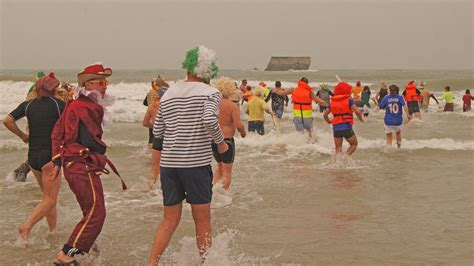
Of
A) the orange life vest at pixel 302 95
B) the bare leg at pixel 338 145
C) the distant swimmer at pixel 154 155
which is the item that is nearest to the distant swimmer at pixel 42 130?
the distant swimmer at pixel 154 155

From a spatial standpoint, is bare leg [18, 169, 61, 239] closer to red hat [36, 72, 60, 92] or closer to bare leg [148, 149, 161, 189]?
red hat [36, 72, 60, 92]

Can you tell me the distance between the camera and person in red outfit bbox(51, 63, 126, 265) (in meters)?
4.34

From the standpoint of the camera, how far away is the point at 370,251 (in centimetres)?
522

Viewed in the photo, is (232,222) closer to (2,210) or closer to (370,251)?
(370,251)

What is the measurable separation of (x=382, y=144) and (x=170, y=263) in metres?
10.2

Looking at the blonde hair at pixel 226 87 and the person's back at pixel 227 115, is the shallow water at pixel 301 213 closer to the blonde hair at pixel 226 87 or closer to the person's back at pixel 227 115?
the person's back at pixel 227 115

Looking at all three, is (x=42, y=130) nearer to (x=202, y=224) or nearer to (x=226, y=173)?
(x=202, y=224)

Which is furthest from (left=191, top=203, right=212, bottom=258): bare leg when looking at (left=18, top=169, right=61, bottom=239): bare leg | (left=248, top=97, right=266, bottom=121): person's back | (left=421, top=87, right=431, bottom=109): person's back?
(left=421, top=87, right=431, bottom=109): person's back

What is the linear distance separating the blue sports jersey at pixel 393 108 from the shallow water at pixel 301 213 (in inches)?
30.7

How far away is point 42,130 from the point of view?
5.28 metres

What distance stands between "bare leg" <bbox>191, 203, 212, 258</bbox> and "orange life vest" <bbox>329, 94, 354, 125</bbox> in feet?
21.7

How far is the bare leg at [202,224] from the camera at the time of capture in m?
4.28

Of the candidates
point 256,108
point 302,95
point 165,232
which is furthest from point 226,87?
point 256,108

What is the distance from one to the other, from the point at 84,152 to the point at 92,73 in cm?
69
